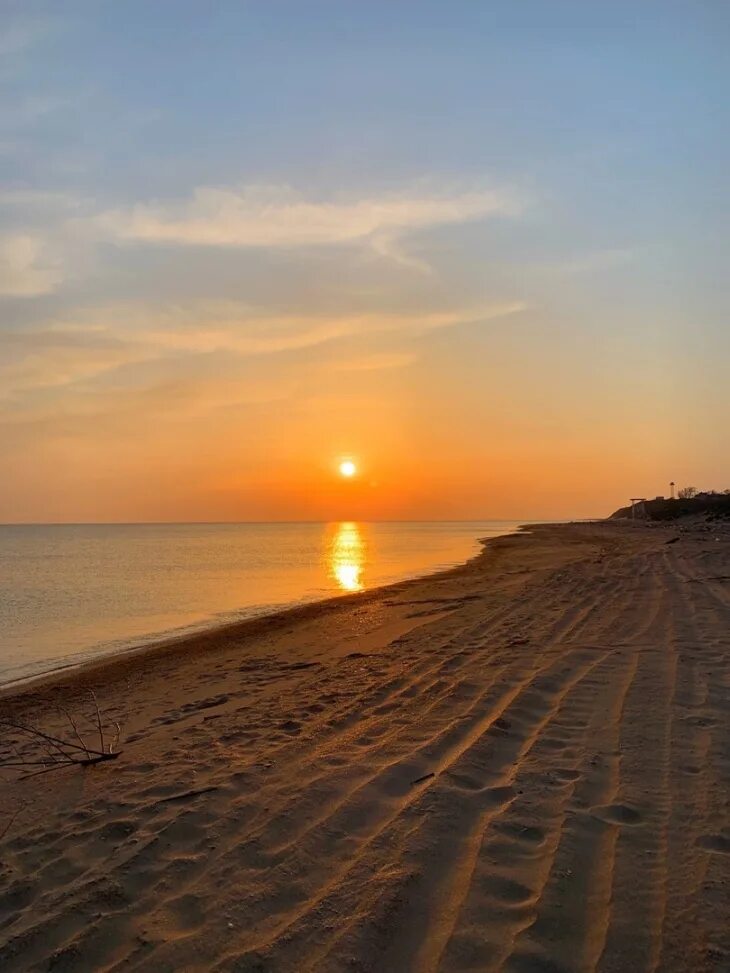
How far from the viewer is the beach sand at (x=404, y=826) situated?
305cm

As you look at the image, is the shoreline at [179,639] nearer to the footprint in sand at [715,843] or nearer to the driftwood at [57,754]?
the driftwood at [57,754]

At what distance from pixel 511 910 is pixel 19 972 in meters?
2.19

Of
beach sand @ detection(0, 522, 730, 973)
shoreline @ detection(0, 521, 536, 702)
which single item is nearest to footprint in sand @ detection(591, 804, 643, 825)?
beach sand @ detection(0, 522, 730, 973)

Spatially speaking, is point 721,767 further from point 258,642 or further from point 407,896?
point 258,642

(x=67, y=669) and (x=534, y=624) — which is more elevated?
(x=534, y=624)

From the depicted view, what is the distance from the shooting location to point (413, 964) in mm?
2865

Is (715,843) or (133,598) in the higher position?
(715,843)

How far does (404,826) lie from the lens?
4004mm

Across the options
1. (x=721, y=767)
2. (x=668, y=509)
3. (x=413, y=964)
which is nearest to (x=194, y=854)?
(x=413, y=964)

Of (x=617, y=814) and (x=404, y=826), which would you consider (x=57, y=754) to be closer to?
(x=404, y=826)

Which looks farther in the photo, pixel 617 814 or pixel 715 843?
pixel 617 814

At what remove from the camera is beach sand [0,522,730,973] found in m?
3.05

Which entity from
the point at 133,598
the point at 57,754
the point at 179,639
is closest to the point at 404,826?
the point at 57,754

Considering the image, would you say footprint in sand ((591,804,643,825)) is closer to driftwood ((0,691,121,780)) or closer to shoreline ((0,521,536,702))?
driftwood ((0,691,121,780))
